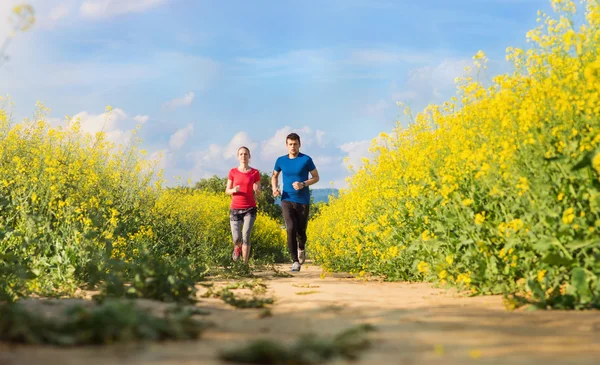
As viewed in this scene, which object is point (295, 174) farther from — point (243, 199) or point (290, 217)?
point (243, 199)

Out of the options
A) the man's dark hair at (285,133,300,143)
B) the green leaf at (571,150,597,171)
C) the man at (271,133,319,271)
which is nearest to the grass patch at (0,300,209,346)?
the green leaf at (571,150,597,171)

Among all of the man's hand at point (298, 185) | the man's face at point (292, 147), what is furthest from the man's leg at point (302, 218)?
the man's face at point (292, 147)

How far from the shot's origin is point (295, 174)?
403 inches

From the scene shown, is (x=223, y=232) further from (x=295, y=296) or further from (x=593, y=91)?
(x=593, y=91)

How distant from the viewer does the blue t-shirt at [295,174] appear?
10164 mm

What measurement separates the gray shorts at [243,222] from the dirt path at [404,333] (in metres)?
4.23

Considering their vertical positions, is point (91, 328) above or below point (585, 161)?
below

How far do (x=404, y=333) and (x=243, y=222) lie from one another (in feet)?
22.0

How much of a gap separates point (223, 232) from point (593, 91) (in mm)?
13037

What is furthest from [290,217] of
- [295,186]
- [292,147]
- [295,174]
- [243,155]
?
[243,155]

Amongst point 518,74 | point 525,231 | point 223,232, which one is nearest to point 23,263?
point 525,231

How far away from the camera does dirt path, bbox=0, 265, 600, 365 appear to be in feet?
10.2

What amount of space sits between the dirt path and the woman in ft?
14.1

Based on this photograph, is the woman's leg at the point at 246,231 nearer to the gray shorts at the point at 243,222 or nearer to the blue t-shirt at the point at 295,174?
the gray shorts at the point at 243,222
